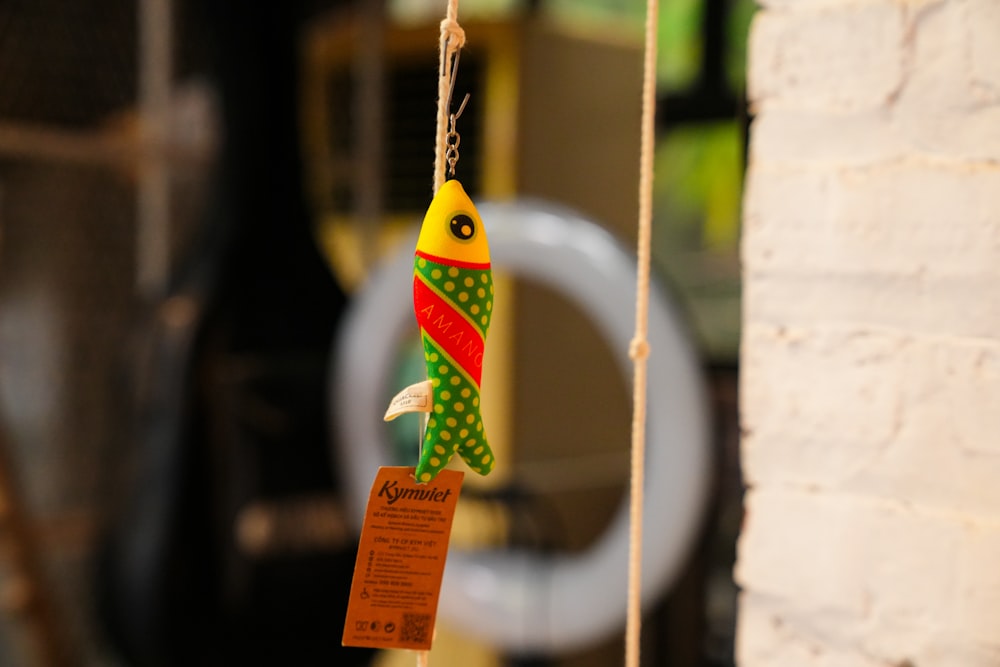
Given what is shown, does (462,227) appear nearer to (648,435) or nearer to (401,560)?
(401,560)

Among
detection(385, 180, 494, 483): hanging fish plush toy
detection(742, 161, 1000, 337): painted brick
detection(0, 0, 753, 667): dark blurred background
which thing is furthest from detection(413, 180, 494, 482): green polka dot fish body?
detection(0, 0, 753, 667): dark blurred background

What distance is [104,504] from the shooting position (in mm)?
1268

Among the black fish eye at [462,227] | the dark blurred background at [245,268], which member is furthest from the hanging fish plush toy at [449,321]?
the dark blurred background at [245,268]

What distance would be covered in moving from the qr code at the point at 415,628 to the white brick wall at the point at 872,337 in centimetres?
19

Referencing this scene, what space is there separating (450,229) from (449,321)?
0.03 metres

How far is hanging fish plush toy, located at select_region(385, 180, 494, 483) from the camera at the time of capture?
0.28 metres

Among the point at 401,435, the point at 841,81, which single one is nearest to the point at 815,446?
the point at 841,81

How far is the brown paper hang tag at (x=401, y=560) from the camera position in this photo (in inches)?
11.6

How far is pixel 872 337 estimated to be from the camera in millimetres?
395

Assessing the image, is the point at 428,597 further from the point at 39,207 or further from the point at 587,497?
the point at 587,497

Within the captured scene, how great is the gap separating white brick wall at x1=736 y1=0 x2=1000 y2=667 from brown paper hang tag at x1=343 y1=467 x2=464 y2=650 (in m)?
0.19

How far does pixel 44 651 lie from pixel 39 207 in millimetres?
544

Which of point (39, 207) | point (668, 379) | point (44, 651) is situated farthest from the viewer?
point (39, 207)

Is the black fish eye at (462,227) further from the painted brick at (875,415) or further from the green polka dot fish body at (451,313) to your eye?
the painted brick at (875,415)
